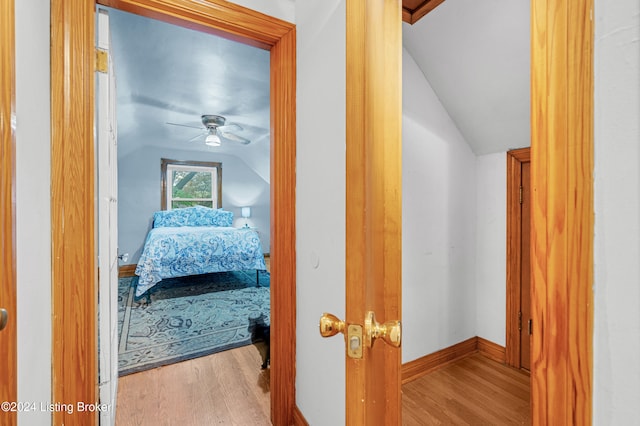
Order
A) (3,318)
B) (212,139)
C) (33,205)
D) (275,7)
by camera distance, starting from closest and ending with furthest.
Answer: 1. (3,318)
2. (33,205)
3. (275,7)
4. (212,139)

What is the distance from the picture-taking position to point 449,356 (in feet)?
7.38

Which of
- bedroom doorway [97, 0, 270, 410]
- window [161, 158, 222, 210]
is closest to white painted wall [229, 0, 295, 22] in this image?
bedroom doorway [97, 0, 270, 410]

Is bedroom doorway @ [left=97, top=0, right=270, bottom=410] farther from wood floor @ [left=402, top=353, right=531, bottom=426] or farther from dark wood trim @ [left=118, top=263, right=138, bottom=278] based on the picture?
wood floor @ [left=402, top=353, right=531, bottom=426]

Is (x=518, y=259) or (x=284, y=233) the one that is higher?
(x=284, y=233)

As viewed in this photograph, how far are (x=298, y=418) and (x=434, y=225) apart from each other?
1.57 m

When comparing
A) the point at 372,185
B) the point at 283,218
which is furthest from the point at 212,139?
the point at 372,185

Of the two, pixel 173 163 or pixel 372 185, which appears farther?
pixel 173 163

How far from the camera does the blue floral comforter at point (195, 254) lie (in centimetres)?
364

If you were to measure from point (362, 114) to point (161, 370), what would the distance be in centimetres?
242

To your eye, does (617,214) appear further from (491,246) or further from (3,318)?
(491,246)

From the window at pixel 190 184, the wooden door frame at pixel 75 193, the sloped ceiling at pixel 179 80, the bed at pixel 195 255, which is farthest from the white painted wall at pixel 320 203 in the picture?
the window at pixel 190 184

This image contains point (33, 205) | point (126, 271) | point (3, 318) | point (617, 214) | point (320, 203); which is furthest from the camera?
point (126, 271)

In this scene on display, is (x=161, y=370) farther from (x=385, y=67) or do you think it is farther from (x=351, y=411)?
(x=385, y=67)

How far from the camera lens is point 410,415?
171 cm
